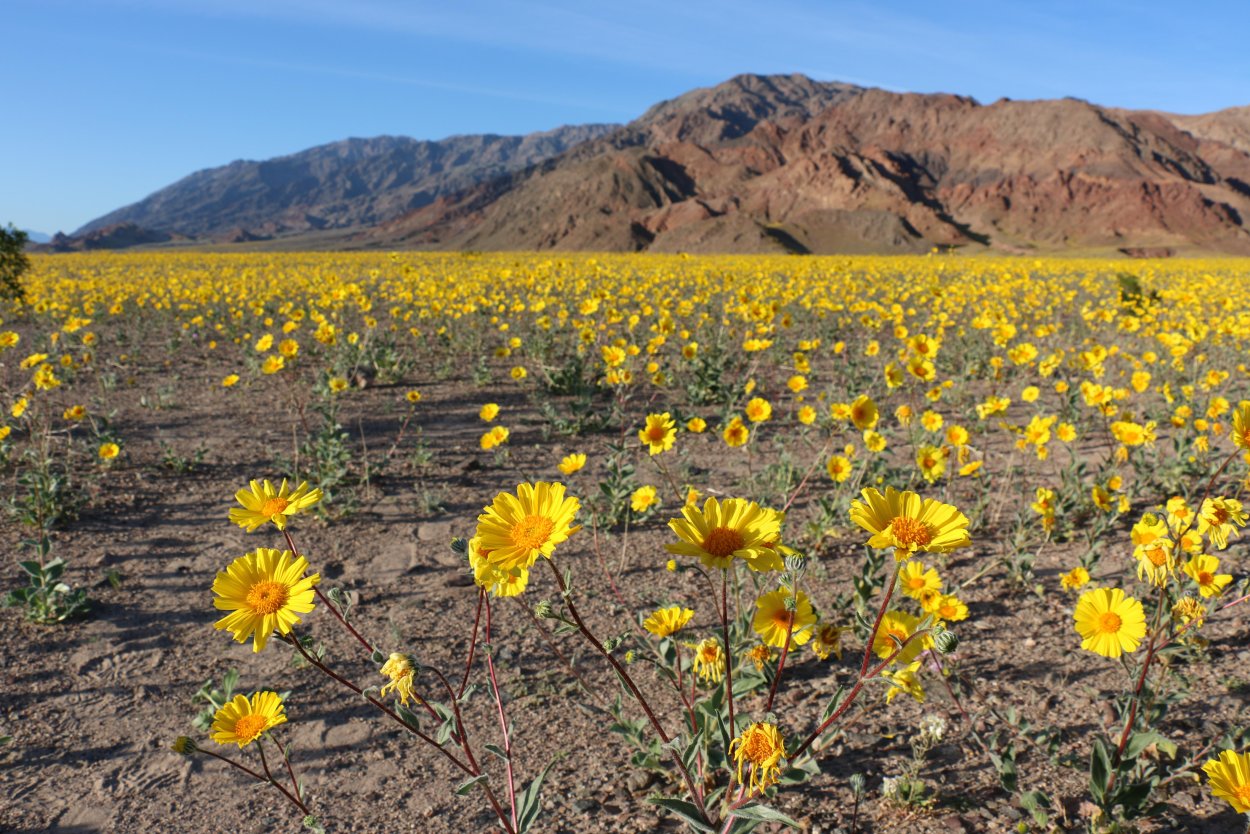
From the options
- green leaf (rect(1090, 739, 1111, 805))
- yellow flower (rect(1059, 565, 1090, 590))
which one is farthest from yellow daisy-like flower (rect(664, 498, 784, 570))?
yellow flower (rect(1059, 565, 1090, 590))

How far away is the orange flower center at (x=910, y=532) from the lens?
4.96 feet

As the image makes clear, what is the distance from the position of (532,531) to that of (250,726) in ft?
3.52

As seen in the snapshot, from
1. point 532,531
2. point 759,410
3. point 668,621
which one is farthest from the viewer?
point 759,410

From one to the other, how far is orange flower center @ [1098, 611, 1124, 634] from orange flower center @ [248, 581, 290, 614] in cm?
246

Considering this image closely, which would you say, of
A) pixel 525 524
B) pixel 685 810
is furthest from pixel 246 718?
pixel 685 810

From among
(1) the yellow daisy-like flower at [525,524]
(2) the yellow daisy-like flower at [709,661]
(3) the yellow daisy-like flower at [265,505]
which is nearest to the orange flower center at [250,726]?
(3) the yellow daisy-like flower at [265,505]

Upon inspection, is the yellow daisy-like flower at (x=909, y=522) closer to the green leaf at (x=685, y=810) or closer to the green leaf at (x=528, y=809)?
the green leaf at (x=685, y=810)

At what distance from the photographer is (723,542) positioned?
1.57 m

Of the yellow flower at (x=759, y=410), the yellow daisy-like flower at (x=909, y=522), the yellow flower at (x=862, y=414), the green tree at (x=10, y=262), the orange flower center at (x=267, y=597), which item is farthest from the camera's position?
the green tree at (x=10, y=262)

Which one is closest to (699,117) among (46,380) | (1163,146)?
(1163,146)

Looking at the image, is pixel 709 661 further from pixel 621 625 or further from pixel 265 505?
pixel 265 505

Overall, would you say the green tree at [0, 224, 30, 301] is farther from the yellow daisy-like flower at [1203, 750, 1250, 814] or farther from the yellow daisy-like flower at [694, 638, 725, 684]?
the yellow daisy-like flower at [1203, 750, 1250, 814]

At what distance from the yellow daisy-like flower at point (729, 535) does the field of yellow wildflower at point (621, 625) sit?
0.01 m

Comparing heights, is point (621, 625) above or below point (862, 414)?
below
